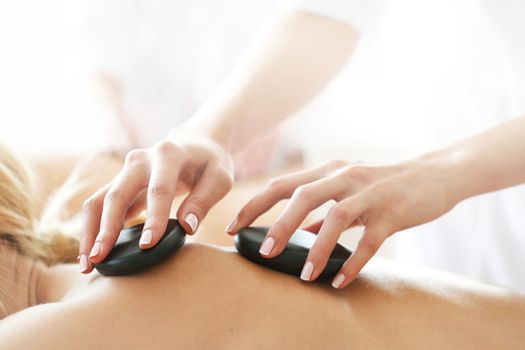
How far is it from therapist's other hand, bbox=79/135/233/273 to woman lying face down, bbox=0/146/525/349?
43 mm

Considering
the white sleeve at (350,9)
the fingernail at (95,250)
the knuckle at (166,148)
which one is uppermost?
the white sleeve at (350,9)

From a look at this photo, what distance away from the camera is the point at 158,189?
2.65ft

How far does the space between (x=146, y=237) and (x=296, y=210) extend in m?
0.20

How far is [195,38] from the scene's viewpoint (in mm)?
2072

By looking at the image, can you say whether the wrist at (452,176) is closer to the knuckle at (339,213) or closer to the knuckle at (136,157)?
the knuckle at (339,213)

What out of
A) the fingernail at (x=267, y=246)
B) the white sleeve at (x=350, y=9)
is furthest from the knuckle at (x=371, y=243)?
the white sleeve at (x=350, y=9)

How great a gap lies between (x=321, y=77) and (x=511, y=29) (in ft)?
1.29

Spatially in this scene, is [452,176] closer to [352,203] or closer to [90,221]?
[352,203]

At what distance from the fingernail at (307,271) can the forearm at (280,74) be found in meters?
0.42

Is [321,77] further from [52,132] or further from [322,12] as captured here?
[52,132]

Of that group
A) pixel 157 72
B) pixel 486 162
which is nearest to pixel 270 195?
pixel 486 162

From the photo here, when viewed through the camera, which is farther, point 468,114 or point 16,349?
point 468,114

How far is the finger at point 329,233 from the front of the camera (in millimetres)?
775

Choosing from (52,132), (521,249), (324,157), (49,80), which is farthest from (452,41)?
(49,80)
